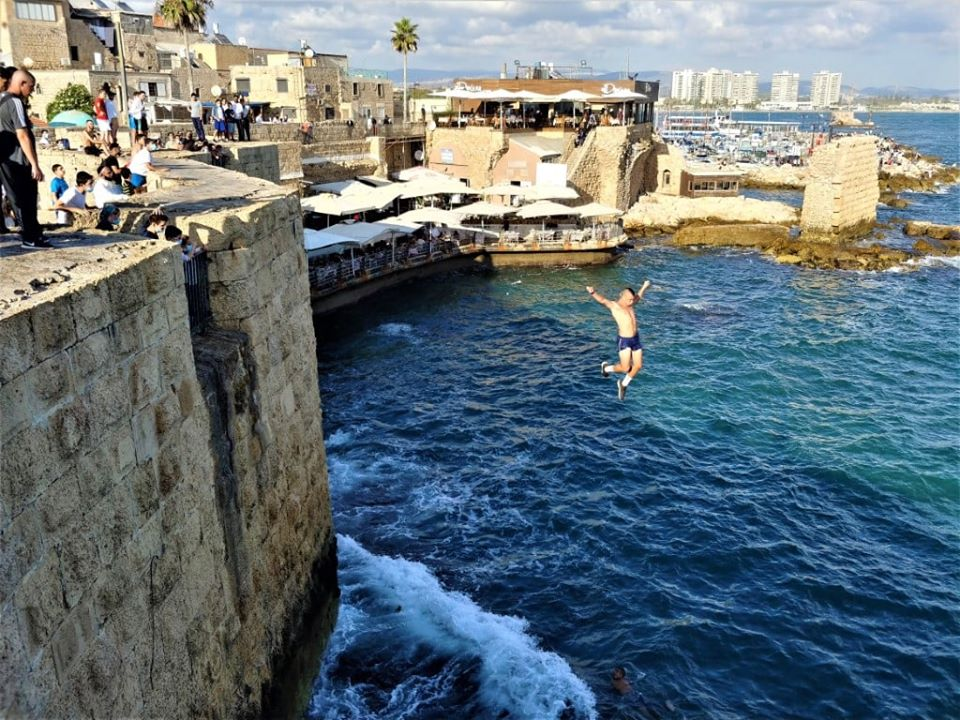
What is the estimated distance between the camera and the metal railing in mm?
7832

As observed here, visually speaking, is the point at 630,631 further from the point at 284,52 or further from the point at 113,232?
the point at 284,52

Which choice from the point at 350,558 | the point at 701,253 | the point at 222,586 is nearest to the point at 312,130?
the point at 701,253

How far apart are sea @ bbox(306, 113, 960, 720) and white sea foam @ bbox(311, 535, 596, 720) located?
0.12 ft

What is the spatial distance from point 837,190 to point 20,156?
44.5m

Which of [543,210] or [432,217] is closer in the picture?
[432,217]

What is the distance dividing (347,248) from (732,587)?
2146 centimetres

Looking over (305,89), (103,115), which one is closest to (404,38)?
(305,89)

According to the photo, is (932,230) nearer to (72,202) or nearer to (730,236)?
(730,236)

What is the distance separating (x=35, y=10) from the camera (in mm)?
39719

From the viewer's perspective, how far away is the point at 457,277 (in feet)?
118

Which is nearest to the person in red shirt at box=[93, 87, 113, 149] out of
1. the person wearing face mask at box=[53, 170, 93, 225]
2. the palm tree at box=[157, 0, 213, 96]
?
the person wearing face mask at box=[53, 170, 93, 225]

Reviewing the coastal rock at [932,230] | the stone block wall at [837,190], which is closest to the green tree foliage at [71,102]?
the stone block wall at [837,190]

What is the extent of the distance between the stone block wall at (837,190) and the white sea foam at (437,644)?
38190 millimetres

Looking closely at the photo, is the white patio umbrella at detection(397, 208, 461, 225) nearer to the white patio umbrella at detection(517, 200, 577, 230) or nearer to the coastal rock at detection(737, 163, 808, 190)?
the white patio umbrella at detection(517, 200, 577, 230)
